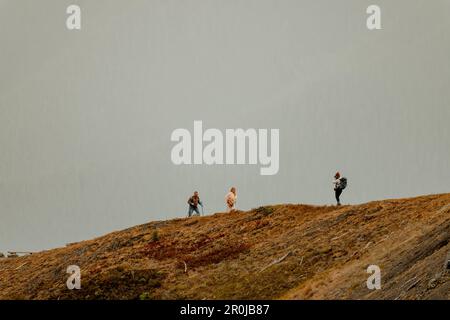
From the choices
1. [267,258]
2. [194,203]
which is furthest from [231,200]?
[267,258]

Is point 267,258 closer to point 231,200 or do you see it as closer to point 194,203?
point 231,200

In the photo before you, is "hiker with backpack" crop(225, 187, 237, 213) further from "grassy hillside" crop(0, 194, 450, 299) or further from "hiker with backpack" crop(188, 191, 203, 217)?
"hiker with backpack" crop(188, 191, 203, 217)

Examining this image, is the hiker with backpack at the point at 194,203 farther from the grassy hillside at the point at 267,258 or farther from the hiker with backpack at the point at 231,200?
the hiker with backpack at the point at 231,200

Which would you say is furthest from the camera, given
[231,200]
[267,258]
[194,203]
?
[194,203]

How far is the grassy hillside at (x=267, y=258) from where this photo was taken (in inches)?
1309

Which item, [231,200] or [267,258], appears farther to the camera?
[231,200]

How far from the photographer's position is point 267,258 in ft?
138

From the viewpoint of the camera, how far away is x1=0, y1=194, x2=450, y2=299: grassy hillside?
109ft

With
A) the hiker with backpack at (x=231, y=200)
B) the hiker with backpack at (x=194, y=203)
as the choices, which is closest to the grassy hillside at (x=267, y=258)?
the hiker with backpack at (x=231, y=200)

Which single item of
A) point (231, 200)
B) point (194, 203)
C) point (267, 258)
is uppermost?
point (231, 200)

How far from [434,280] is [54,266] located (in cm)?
2682

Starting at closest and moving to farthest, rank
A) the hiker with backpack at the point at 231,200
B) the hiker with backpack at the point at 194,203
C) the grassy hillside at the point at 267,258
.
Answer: the grassy hillside at the point at 267,258 < the hiker with backpack at the point at 231,200 < the hiker with backpack at the point at 194,203

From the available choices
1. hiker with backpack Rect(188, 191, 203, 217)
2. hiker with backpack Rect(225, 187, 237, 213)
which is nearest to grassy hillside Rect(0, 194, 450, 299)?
hiker with backpack Rect(225, 187, 237, 213)
